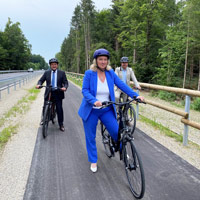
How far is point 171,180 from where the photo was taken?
3094mm

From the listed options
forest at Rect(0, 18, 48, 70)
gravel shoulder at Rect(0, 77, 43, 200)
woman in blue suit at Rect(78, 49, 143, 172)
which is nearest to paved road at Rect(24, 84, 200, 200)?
gravel shoulder at Rect(0, 77, 43, 200)

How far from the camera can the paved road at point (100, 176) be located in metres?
2.74

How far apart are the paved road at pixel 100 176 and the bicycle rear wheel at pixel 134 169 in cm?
14

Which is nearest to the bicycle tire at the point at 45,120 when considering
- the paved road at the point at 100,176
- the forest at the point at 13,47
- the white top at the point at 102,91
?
the paved road at the point at 100,176

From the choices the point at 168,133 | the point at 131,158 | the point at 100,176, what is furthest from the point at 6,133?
the point at 168,133

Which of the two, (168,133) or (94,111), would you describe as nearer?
(94,111)

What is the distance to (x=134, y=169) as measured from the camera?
271cm

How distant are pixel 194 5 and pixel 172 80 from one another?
330 inches

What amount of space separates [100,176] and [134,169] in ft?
2.56

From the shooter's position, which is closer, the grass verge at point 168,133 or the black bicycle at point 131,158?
the black bicycle at point 131,158

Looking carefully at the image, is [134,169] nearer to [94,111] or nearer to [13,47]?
[94,111]

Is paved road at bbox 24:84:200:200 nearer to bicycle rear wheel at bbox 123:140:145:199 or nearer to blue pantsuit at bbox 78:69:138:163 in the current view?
bicycle rear wheel at bbox 123:140:145:199

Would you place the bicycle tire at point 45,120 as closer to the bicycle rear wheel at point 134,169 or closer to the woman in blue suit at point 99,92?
the woman in blue suit at point 99,92

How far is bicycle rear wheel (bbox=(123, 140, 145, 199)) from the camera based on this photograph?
8.23 feet
